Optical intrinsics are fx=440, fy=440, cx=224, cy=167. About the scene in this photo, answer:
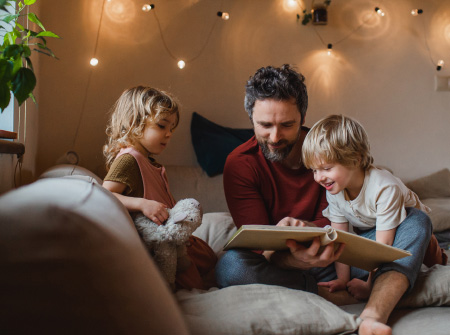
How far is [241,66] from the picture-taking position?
3160 millimetres

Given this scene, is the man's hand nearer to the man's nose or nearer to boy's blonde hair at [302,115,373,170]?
boy's blonde hair at [302,115,373,170]

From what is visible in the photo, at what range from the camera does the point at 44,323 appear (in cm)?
42

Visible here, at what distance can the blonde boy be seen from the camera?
1428 mm

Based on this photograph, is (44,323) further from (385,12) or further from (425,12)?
(425,12)

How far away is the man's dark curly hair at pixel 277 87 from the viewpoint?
5.69ft

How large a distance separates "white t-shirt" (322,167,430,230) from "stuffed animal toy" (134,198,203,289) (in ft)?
1.85

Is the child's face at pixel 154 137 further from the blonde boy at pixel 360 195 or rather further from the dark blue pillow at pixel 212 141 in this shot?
the dark blue pillow at pixel 212 141

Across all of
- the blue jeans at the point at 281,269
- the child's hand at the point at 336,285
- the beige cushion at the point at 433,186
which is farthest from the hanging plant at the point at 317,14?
the child's hand at the point at 336,285

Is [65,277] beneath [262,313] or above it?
above

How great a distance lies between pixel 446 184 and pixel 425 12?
141 cm

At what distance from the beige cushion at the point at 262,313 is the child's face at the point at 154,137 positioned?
0.63 m

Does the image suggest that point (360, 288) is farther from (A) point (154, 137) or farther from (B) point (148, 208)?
(A) point (154, 137)

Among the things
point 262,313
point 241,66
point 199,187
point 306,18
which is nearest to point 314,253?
point 262,313

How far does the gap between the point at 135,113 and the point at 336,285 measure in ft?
3.14
